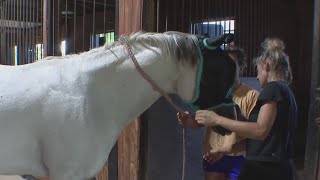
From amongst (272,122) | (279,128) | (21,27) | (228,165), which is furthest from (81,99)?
(21,27)

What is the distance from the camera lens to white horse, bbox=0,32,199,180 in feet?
6.57

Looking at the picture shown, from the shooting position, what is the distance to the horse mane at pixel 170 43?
86.0 inches

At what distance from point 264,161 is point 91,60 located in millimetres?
1139

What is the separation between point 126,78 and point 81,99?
0.26 meters

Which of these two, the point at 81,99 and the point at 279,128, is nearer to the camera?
the point at 81,99

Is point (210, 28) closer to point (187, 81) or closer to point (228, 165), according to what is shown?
point (228, 165)

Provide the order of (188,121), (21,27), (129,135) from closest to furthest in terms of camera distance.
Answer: (188,121) < (129,135) < (21,27)

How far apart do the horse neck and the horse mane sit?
0.14ft

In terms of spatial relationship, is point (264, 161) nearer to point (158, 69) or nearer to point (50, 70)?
point (158, 69)

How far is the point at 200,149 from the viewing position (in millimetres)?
3557

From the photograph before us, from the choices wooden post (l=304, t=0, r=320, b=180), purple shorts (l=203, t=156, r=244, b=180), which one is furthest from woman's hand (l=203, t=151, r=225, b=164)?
wooden post (l=304, t=0, r=320, b=180)

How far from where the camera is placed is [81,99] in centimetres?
206

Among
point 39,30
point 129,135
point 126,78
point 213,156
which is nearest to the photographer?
point 126,78

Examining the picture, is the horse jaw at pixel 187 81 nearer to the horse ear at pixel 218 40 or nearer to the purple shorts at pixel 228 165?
the horse ear at pixel 218 40
